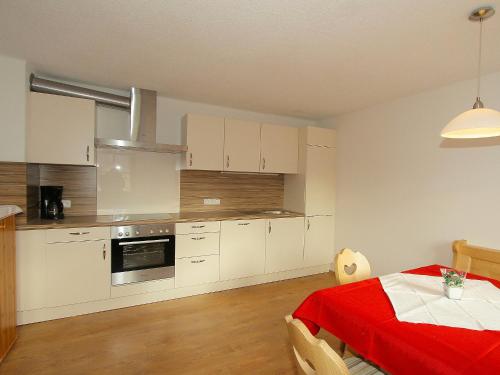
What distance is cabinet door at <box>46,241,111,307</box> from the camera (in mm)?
2559

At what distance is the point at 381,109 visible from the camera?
3.54m

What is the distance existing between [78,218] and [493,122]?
3.44m

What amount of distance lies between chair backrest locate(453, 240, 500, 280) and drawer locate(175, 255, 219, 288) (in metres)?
2.41

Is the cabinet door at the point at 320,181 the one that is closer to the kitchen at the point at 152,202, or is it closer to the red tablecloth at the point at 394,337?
the kitchen at the point at 152,202

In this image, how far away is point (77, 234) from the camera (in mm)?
2631

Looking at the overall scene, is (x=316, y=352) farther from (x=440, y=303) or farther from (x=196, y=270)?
(x=196, y=270)

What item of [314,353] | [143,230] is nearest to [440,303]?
[314,353]

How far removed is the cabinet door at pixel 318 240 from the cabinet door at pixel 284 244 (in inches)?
4.3

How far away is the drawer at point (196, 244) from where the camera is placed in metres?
3.12

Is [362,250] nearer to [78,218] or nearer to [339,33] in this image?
[339,33]

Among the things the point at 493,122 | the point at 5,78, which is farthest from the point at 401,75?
the point at 5,78

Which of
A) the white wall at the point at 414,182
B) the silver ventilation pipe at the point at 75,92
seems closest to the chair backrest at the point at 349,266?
the white wall at the point at 414,182

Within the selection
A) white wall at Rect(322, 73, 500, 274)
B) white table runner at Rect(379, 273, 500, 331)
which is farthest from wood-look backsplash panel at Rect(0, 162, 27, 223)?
white wall at Rect(322, 73, 500, 274)

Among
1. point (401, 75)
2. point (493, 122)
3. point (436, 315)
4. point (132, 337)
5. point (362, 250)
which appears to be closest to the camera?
point (436, 315)
